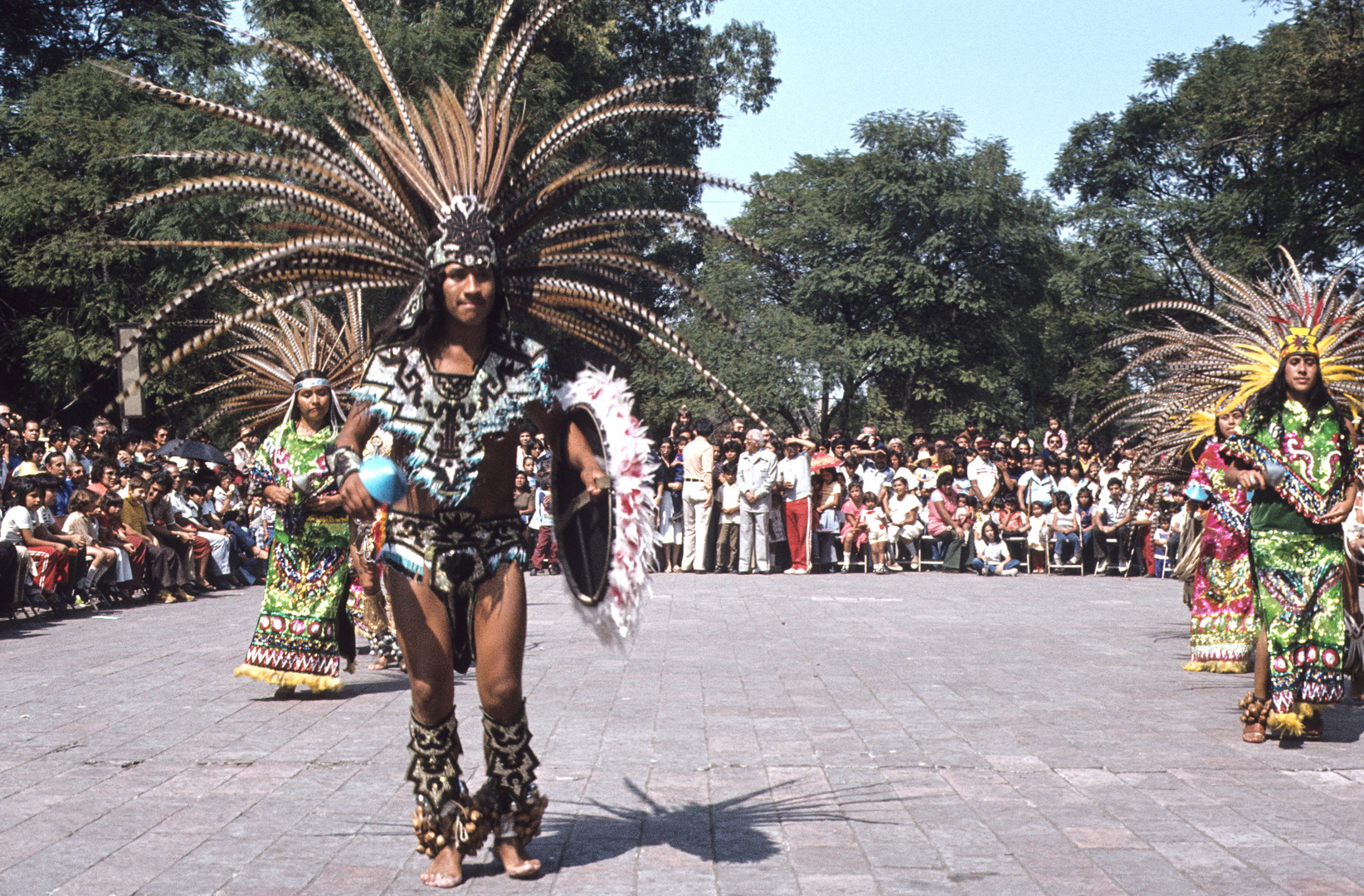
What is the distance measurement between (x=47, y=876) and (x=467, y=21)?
29.1 metres

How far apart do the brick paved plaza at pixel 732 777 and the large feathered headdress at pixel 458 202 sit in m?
1.72

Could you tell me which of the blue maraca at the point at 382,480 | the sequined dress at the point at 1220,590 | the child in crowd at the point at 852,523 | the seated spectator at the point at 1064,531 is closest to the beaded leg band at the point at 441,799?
the blue maraca at the point at 382,480

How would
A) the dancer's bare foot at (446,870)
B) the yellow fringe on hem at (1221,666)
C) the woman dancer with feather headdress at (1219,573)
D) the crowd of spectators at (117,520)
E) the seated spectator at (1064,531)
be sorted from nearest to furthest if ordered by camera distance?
the dancer's bare foot at (446,870), the woman dancer with feather headdress at (1219,573), the yellow fringe on hem at (1221,666), the crowd of spectators at (117,520), the seated spectator at (1064,531)

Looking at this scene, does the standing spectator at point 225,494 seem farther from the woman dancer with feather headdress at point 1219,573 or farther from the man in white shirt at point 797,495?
the woman dancer with feather headdress at point 1219,573

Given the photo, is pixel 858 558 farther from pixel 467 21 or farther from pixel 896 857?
pixel 896 857

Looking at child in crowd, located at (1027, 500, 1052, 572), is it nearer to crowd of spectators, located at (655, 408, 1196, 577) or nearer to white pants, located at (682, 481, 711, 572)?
crowd of spectators, located at (655, 408, 1196, 577)

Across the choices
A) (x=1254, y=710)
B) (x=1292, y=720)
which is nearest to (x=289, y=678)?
(x=1254, y=710)

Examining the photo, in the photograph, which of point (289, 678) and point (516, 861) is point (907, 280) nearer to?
point (289, 678)

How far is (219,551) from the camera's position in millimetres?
18875

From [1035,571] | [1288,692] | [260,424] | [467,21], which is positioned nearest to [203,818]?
[260,424]

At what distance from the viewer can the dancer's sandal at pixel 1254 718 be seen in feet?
23.7

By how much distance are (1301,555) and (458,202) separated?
491cm

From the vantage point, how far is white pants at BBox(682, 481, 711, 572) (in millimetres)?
20547

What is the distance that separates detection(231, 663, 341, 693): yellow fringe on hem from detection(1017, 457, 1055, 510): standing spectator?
48.3ft
